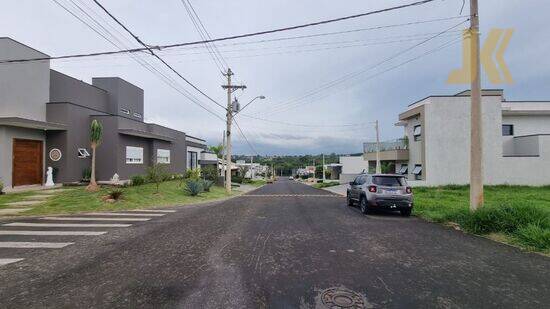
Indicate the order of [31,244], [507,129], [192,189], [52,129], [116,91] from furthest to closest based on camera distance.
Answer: [507,129], [116,91], [192,189], [52,129], [31,244]

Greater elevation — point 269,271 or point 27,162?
point 27,162

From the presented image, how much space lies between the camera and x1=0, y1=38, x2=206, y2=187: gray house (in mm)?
17734

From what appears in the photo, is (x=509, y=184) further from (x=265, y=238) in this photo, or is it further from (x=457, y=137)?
(x=265, y=238)

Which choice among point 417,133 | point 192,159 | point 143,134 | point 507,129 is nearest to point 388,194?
point 417,133

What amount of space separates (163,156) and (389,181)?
24.8 meters

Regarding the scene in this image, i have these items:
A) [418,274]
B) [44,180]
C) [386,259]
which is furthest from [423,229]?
[44,180]

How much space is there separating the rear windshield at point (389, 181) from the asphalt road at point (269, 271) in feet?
13.3

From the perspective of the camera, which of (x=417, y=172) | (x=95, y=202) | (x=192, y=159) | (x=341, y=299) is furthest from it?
(x=192, y=159)

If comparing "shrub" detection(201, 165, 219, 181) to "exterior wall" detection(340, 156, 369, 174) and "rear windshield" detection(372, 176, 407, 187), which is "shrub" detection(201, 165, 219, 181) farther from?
"exterior wall" detection(340, 156, 369, 174)

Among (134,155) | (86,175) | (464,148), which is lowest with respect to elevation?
(86,175)

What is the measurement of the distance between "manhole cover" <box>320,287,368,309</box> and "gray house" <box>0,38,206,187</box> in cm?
1923

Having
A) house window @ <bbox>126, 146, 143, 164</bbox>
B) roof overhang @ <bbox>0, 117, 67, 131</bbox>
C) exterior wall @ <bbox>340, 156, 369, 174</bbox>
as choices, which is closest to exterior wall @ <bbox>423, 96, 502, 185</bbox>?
house window @ <bbox>126, 146, 143, 164</bbox>

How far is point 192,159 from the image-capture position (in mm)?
46906

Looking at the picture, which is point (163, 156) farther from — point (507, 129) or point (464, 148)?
point (507, 129)
